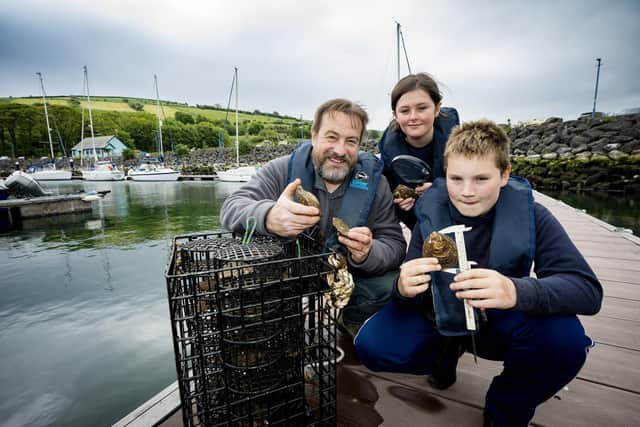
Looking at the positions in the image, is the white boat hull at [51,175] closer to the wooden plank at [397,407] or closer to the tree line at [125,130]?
the tree line at [125,130]

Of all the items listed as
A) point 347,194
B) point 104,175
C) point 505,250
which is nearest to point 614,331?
point 505,250

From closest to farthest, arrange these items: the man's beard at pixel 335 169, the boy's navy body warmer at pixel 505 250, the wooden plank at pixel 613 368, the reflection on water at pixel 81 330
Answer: the boy's navy body warmer at pixel 505 250 → the wooden plank at pixel 613 368 → the man's beard at pixel 335 169 → the reflection on water at pixel 81 330

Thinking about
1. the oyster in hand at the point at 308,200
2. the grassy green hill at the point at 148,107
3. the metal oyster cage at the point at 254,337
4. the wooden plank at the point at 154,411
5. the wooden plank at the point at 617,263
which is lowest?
→ the wooden plank at the point at 617,263

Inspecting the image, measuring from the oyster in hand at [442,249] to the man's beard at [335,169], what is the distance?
3.35ft

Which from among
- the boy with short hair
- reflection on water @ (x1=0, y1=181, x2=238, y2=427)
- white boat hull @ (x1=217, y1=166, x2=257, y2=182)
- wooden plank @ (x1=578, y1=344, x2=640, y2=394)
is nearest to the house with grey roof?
white boat hull @ (x1=217, y1=166, x2=257, y2=182)

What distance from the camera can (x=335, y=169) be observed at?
233 cm

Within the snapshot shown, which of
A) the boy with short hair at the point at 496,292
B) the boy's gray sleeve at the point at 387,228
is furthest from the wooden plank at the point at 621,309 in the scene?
A: the boy's gray sleeve at the point at 387,228

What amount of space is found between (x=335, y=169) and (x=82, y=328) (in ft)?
15.8

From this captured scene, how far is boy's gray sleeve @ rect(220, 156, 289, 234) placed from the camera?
183 centimetres

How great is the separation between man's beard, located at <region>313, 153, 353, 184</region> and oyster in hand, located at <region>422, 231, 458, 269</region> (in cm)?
102

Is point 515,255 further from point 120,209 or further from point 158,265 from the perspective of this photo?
point 120,209

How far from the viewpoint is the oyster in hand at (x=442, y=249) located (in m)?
1.43

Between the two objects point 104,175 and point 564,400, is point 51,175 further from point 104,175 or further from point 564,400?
point 564,400

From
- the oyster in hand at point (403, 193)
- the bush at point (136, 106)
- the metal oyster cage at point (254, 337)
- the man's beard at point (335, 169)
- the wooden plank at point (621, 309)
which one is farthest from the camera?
the bush at point (136, 106)
